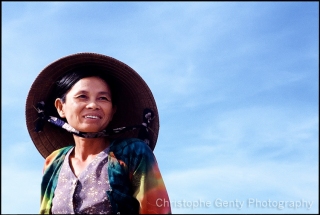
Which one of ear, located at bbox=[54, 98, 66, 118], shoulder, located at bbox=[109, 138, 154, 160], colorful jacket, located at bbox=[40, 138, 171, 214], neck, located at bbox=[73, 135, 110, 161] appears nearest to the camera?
colorful jacket, located at bbox=[40, 138, 171, 214]

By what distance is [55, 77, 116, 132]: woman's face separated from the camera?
12.2 ft

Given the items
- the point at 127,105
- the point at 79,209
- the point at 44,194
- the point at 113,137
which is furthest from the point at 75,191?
the point at 127,105

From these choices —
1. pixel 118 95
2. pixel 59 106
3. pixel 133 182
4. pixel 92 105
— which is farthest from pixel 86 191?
pixel 118 95

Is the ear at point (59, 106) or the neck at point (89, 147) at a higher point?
the ear at point (59, 106)

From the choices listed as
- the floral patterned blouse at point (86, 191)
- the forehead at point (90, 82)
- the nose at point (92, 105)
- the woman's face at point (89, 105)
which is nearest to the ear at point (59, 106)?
the woman's face at point (89, 105)

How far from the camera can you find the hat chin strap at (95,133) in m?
3.76

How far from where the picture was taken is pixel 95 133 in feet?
12.3

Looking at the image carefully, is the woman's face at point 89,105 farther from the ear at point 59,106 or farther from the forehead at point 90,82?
the ear at point 59,106

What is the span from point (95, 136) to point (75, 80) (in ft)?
1.70

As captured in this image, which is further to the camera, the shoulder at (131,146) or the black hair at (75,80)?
the black hair at (75,80)

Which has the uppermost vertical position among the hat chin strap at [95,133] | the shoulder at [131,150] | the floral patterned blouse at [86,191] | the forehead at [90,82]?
the forehead at [90,82]

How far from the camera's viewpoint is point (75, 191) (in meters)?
Result: 3.49

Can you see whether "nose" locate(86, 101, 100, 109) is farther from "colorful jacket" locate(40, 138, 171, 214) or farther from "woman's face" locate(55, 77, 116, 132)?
"colorful jacket" locate(40, 138, 171, 214)

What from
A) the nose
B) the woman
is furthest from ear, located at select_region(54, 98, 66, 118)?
the nose
